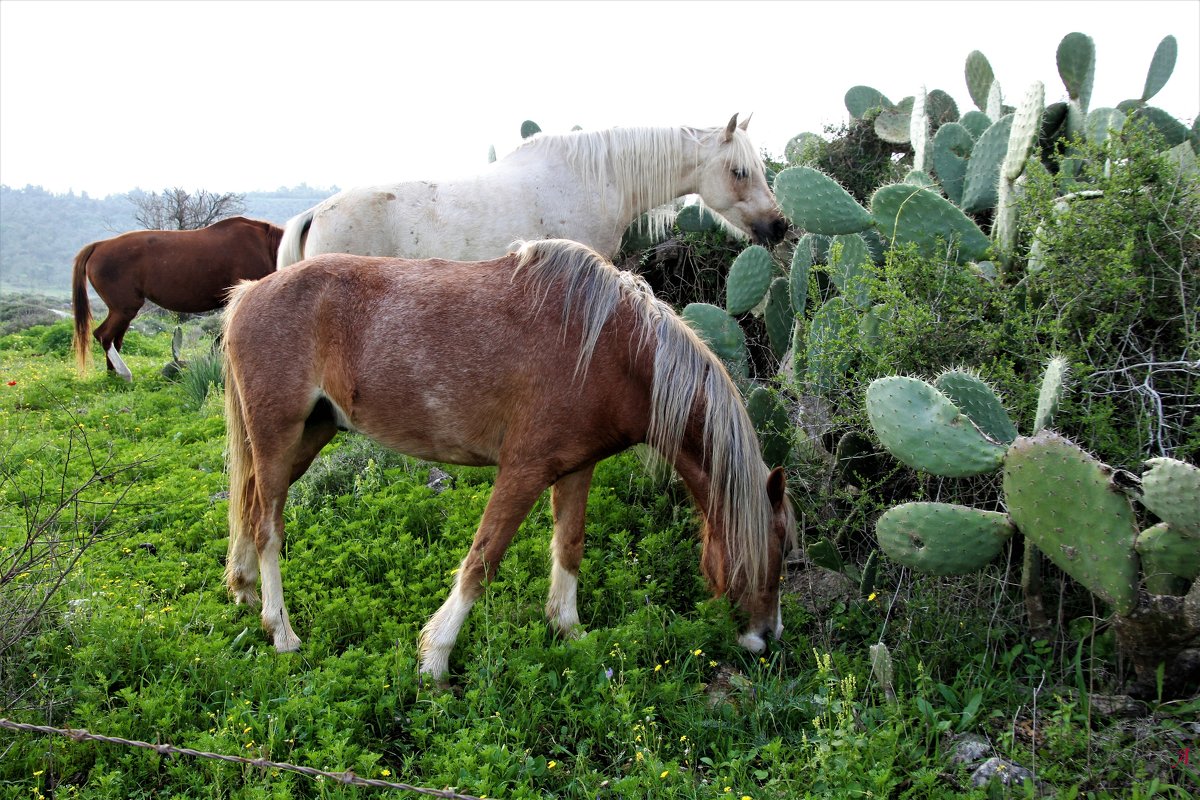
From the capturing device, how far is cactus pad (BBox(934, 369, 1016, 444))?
336cm

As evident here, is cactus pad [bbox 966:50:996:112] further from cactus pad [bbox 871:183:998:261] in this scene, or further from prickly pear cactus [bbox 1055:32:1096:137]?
cactus pad [bbox 871:183:998:261]

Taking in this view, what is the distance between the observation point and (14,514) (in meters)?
4.97

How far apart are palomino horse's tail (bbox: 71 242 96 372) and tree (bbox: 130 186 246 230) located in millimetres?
14379

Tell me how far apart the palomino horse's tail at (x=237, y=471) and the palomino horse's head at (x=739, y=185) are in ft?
10.8

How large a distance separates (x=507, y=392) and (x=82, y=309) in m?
8.18

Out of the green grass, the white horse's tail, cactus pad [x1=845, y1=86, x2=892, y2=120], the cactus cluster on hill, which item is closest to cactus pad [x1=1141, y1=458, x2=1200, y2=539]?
the cactus cluster on hill

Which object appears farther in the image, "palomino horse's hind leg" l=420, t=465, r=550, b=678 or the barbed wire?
"palomino horse's hind leg" l=420, t=465, r=550, b=678

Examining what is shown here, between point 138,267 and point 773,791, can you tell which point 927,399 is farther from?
point 138,267

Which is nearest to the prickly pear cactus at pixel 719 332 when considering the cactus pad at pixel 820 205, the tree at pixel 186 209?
the cactus pad at pixel 820 205

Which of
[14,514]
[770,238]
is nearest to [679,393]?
[770,238]

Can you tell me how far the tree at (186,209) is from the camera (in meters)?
24.0

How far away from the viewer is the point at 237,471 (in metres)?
4.22

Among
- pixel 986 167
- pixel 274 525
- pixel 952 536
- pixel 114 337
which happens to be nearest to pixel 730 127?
pixel 986 167

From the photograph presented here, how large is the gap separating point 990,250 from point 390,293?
10.2 ft
